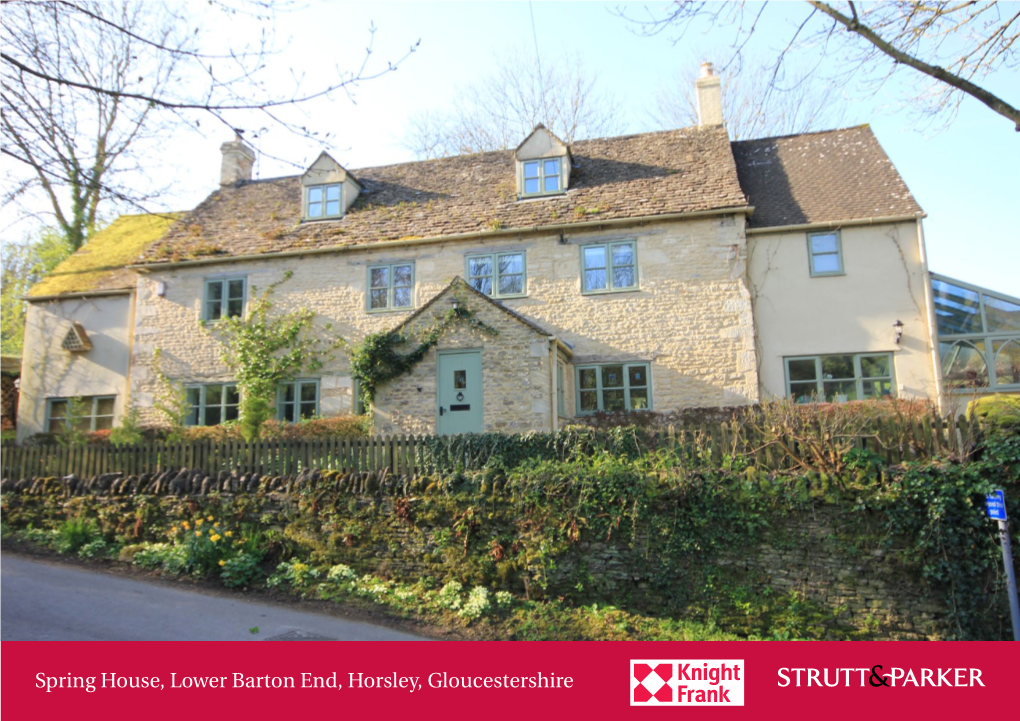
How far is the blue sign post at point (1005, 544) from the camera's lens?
7.06 metres

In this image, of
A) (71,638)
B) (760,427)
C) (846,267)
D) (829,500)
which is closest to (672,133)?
(846,267)

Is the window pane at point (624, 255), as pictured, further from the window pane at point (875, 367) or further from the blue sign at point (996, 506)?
the blue sign at point (996, 506)

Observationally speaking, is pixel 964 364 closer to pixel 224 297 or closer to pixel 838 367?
pixel 838 367

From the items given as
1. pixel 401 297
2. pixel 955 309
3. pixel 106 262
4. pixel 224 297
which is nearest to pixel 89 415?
pixel 224 297

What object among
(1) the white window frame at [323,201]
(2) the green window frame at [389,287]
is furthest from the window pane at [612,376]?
(1) the white window frame at [323,201]

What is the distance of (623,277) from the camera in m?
16.9

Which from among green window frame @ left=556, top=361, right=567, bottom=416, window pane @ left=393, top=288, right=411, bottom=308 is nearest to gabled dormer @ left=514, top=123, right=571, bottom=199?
window pane @ left=393, top=288, right=411, bottom=308

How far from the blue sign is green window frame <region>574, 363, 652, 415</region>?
8.82 m

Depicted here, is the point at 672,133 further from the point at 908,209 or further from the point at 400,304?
the point at 400,304

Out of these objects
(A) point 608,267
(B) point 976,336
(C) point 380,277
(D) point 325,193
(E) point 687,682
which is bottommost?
(E) point 687,682

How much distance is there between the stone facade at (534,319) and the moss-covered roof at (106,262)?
2.04 metres

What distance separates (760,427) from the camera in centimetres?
954

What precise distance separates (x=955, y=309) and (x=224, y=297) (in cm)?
1857

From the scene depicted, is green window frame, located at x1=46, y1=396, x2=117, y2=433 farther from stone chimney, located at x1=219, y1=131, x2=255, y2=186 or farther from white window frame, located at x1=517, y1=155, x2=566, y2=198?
white window frame, located at x1=517, y1=155, x2=566, y2=198
